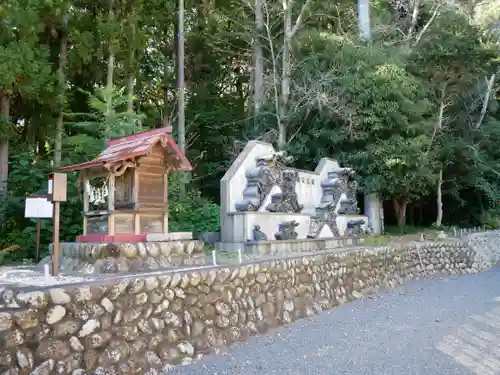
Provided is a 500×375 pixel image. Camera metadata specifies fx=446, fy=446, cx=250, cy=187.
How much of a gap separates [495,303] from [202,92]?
13.3m

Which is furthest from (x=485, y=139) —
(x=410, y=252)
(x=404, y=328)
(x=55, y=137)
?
(x=55, y=137)

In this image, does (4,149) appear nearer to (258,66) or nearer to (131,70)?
(131,70)

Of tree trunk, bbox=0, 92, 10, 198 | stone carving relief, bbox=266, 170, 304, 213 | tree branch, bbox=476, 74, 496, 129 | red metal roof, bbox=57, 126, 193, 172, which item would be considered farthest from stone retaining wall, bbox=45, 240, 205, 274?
tree branch, bbox=476, 74, 496, 129

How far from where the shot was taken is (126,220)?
655 centimetres

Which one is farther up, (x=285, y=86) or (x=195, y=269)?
(x=285, y=86)

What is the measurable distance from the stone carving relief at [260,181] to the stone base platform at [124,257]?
285 centimetres

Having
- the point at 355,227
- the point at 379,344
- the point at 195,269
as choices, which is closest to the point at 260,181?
the point at 355,227

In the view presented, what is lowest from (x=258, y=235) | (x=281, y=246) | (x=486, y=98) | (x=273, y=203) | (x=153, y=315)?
(x=153, y=315)

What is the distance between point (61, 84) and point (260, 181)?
5682mm

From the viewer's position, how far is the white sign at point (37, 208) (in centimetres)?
708

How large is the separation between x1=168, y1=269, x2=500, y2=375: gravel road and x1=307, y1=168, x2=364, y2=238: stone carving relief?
3.13 metres

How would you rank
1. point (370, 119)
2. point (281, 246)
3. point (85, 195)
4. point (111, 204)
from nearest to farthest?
1. point (111, 204)
2. point (85, 195)
3. point (281, 246)
4. point (370, 119)

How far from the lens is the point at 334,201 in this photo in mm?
12195

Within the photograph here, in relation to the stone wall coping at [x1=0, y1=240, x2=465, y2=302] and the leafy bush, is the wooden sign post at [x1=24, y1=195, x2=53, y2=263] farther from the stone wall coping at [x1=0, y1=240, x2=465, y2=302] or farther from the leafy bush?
the leafy bush
